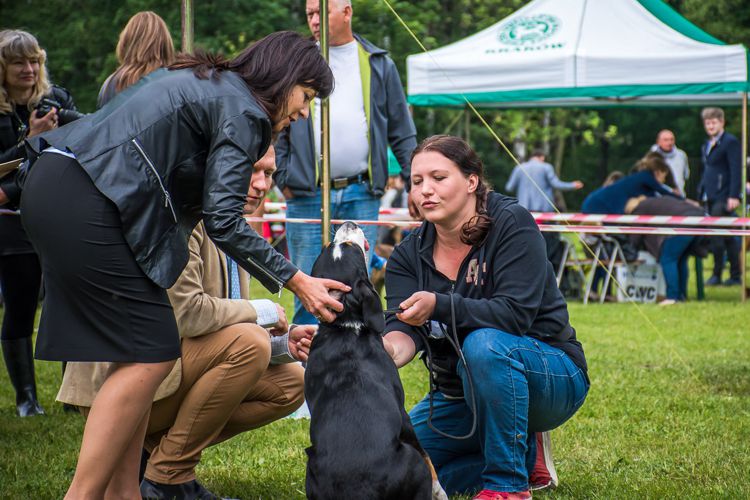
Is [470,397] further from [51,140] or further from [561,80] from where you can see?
[561,80]

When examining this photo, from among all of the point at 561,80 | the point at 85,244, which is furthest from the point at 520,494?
the point at 561,80

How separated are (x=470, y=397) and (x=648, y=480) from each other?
944mm

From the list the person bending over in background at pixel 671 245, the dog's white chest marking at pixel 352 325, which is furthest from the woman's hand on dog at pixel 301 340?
the person bending over in background at pixel 671 245

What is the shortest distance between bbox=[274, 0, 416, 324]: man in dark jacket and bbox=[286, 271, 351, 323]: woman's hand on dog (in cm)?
234

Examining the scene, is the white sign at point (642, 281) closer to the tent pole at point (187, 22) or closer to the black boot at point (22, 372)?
the black boot at point (22, 372)

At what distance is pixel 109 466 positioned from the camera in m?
2.69

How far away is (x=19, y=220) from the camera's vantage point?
4.90 meters

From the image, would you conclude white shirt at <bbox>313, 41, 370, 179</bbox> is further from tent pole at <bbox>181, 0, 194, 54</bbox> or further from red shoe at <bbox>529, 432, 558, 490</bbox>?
red shoe at <bbox>529, 432, 558, 490</bbox>

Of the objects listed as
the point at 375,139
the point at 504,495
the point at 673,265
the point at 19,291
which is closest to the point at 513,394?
the point at 504,495

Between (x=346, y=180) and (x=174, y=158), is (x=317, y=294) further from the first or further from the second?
(x=346, y=180)

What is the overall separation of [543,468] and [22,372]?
3.03 metres

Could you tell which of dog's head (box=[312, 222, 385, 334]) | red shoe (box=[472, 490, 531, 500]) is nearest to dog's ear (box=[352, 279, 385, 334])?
dog's head (box=[312, 222, 385, 334])

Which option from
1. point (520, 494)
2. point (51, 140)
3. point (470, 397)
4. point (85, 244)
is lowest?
point (520, 494)

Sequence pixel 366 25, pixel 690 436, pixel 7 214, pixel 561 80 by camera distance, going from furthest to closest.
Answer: pixel 366 25 < pixel 561 80 < pixel 7 214 < pixel 690 436
